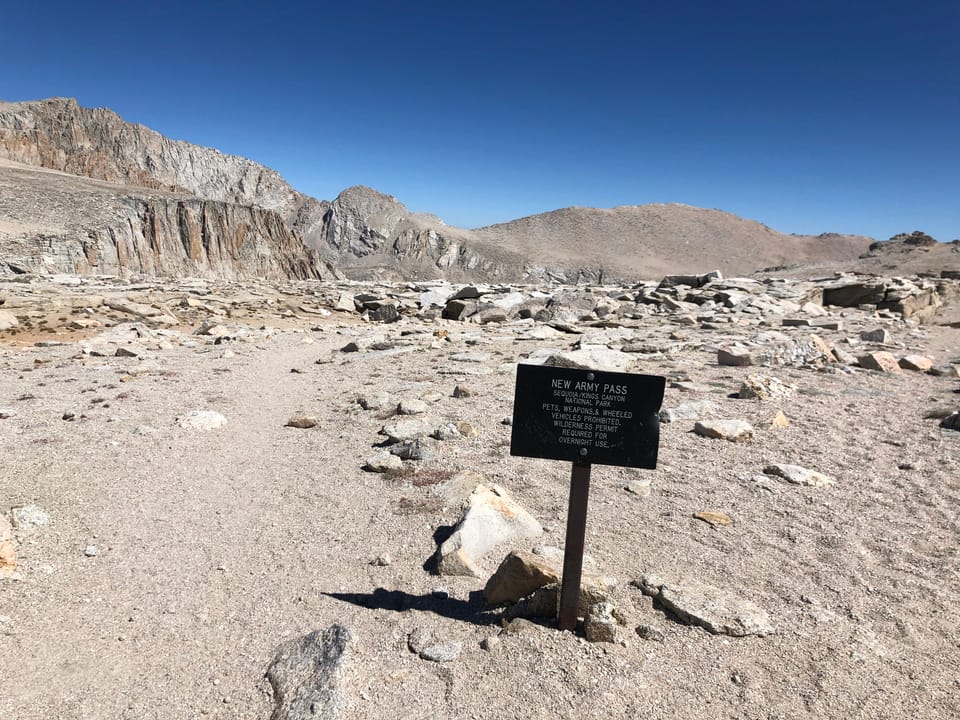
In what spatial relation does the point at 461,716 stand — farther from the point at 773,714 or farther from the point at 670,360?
the point at 670,360

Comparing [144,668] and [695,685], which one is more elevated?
[695,685]

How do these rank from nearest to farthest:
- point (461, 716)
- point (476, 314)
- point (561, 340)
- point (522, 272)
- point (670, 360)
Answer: point (461, 716), point (670, 360), point (561, 340), point (476, 314), point (522, 272)

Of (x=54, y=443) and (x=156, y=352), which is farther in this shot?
(x=156, y=352)

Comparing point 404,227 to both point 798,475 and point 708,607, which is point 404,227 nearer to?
point 798,475

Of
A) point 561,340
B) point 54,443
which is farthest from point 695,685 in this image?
point 561,340

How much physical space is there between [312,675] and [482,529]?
189cm

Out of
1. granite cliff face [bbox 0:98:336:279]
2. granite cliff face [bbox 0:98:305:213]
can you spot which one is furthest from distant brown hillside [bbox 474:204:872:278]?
granite cliff face [bbox 0:98:305:213]

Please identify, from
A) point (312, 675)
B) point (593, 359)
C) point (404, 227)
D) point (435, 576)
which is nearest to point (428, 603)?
point (435, 576)

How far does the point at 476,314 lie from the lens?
70.6 ft

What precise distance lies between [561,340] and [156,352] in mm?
10999

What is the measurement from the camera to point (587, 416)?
3514 millimetres

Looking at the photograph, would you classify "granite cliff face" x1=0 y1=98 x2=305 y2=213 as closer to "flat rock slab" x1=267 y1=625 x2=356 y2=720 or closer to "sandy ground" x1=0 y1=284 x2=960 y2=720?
"sandy ground" x1=0 y1=284 x2=960 y2=720

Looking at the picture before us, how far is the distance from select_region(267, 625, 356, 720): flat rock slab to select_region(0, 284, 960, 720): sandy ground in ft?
0.32

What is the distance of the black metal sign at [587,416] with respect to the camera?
3.46 m
